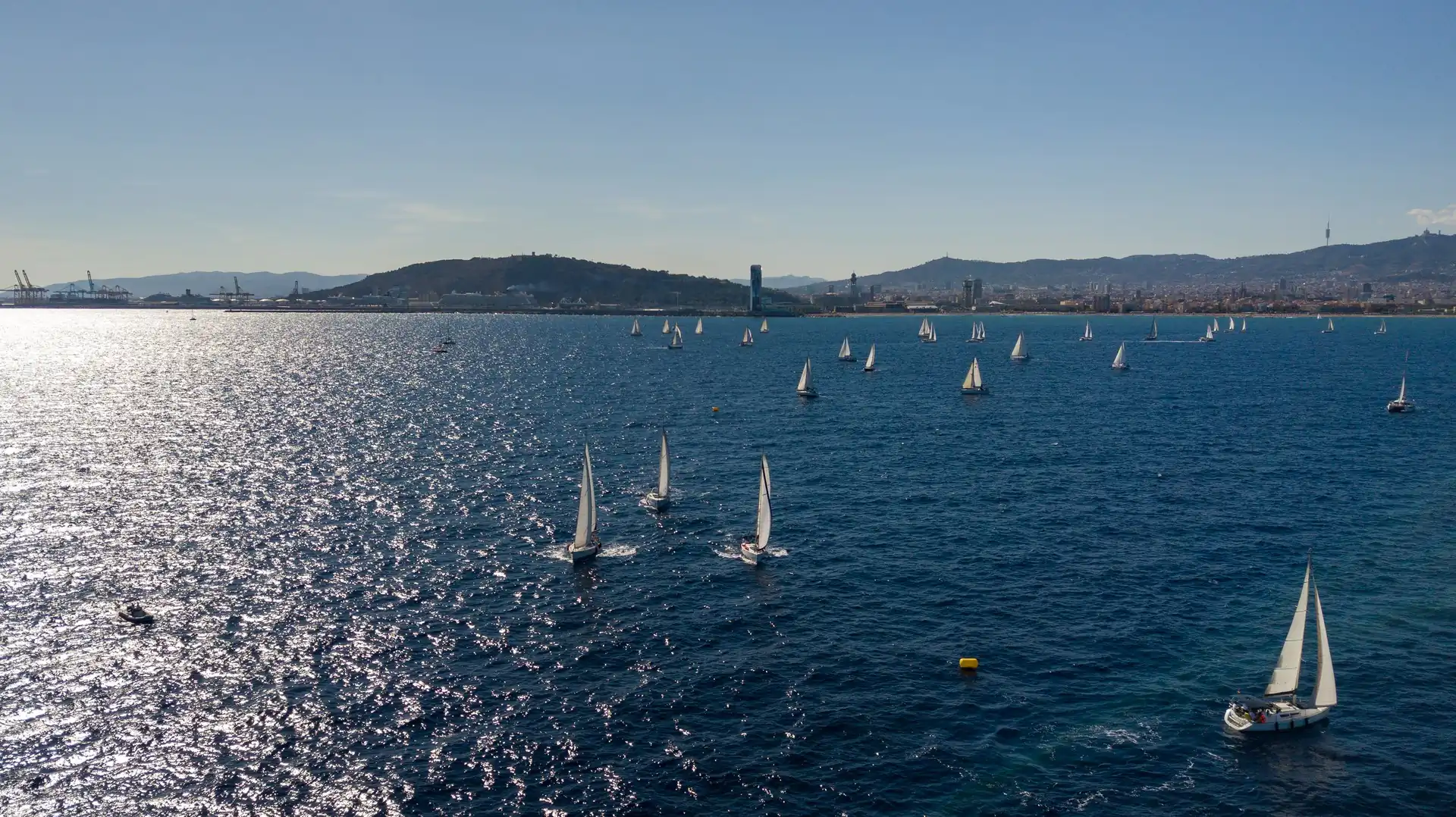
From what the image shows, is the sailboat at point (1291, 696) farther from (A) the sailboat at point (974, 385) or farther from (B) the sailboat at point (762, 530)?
(A) the sailboat at point (974, 385)

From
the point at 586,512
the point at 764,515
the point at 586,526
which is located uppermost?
the point at 586,512

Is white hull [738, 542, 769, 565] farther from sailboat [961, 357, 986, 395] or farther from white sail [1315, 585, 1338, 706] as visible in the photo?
sailboat [961, 357, 986, 395]

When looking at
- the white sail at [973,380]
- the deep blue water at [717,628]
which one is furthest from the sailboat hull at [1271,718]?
the white sail at [973,380]

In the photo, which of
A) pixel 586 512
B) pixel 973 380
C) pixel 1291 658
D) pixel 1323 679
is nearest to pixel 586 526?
pixel 586 512

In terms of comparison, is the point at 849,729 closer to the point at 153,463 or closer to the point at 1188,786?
the point at 1188,786

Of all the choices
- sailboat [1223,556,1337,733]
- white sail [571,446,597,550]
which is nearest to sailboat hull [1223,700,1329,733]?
sailboat [1223,556,1337,733]

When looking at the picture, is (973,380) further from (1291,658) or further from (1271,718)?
(1271,718)
